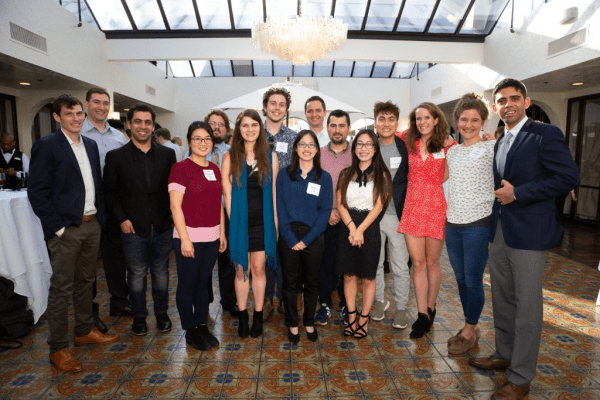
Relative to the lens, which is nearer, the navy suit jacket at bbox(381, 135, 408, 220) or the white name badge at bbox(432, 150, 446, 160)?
the white name badge at bbox(432, 150, 446, 160)

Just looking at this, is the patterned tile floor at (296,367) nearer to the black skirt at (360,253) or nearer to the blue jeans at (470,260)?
the blue jeans at (470,260)

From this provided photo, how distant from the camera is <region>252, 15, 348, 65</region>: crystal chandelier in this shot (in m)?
5.42

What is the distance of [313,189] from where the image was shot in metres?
2.61

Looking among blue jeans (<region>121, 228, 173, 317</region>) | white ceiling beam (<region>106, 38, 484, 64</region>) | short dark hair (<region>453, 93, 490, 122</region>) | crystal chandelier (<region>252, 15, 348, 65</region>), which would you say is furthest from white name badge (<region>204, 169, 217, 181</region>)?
white ceiling beam (<region>106, 38, 484, 64</region>)

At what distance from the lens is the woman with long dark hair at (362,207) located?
2.64 metres

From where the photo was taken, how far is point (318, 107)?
3.35 meters

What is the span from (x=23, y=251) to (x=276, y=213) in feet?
6.37

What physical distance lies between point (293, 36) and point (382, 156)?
135 inches

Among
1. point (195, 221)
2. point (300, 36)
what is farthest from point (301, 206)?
point (300, 36)

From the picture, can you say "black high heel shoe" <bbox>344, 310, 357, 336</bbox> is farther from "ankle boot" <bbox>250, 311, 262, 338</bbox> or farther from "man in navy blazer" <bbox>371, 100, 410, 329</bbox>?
"ankle boot" <bbox>250, 311, 262, 338</bbox>

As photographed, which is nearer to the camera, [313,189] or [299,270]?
[313,189]

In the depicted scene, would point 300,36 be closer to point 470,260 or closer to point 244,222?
point 244,222

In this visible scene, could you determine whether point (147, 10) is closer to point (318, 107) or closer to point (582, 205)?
point (318, 107)

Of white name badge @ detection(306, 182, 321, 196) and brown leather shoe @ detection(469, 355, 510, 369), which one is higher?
white name badge @ detection(306, 182, 321, 196)
